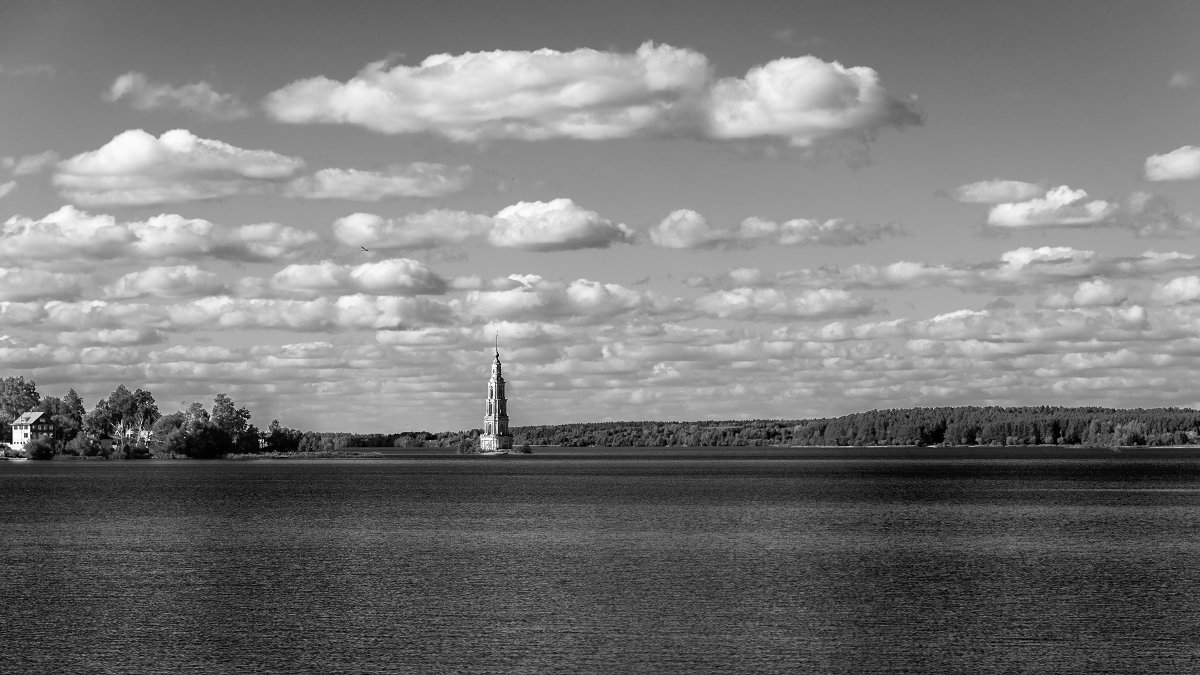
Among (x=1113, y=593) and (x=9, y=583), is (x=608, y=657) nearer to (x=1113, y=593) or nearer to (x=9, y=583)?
(x=1113, y=593)

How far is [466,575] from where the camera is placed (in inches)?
2188

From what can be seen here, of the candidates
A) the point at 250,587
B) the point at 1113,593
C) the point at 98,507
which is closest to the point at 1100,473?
the point at 98,507

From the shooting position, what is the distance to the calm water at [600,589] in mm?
38000

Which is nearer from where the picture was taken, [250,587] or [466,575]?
[250,587]

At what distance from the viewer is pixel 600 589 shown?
167 feet

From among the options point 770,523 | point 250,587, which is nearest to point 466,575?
point 250,587

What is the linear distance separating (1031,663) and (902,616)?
7.91m

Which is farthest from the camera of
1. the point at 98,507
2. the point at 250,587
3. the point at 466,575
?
the point at 98,507

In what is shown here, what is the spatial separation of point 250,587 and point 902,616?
23448 millimetres

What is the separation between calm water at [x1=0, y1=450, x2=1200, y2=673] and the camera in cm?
3800

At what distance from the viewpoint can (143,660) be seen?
1474 inches

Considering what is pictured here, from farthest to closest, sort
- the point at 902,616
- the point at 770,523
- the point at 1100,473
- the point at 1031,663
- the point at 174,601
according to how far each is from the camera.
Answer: the point at 1100,473 < the point at 770,523 < the point at 174,601 < the point at 902,616 < the point at 1031,663

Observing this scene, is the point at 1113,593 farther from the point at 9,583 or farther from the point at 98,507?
the point at 98,507

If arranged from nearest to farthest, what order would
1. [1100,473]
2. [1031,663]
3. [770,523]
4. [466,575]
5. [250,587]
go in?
[1031,663], [250,587], [466,575], [770,523], [1100,473]
